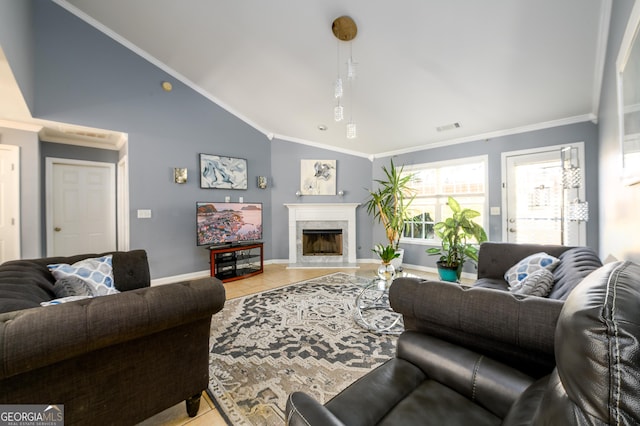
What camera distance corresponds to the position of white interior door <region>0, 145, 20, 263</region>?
10.8 feet

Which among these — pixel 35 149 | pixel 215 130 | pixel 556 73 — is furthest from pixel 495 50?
pixel 35 149

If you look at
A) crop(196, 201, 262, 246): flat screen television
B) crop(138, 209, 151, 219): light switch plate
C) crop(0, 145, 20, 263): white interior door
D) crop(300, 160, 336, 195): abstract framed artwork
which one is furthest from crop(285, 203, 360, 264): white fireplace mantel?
crop(0, 145, 20, 263): white interior door

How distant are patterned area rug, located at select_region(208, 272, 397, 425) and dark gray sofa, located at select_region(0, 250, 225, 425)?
1.09ft

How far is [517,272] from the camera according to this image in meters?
2.29

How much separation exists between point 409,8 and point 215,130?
3.57m

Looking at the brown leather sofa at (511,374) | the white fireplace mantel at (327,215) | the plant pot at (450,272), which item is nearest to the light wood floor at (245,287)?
the plant pot at (450,272)

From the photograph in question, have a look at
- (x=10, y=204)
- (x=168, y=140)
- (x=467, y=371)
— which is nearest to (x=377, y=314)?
(x=467, y=371)

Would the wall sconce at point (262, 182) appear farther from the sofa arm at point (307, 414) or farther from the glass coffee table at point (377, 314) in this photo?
the sofa arm at point (307, 414)

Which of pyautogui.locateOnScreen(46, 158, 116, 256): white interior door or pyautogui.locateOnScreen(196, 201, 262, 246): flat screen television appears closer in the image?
pyautogui.locateOnScreen(46, 158, 116, 256): white interior door

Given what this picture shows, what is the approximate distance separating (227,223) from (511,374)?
166 inches

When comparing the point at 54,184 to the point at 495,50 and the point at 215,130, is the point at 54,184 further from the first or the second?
the point at 495,50

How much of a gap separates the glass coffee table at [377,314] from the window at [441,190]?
7.36 feet

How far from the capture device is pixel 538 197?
12.2ft

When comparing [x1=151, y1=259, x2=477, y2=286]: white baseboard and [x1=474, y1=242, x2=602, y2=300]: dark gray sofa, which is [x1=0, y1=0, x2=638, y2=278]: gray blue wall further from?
[x1=474, y1=242, x2=602, y2=300]: dark gray sofa
